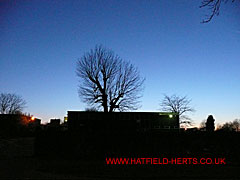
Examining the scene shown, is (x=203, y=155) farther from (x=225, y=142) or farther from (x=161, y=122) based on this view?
(x=161, y=122)

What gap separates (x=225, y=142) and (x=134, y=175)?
769cm

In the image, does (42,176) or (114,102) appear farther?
(114,102)

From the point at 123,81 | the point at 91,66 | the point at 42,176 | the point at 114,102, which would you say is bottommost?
the point at 42,176

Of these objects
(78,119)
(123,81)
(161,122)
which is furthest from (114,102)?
(161,122)

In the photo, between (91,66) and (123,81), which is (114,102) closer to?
(123,81)

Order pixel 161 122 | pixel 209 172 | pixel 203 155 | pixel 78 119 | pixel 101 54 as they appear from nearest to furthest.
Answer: pixel 209 172
pixel 203 155
pixel 101 54
pixel 78 119
pixel 161 122

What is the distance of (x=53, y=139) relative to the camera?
542 inches

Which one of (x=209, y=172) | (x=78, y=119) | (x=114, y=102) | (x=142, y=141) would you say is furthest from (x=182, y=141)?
(x=78, y=119)

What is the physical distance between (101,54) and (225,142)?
19799 mm

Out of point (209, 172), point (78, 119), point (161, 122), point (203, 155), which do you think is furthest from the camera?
point (161, 122)

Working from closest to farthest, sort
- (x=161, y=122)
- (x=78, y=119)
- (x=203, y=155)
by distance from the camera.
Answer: (x=203, y=155), (x=78, y=119), (x=161, y=122)

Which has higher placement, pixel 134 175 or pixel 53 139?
pixel 53 139

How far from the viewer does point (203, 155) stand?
13.1m

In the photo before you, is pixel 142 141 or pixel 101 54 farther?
pixel 101 54
